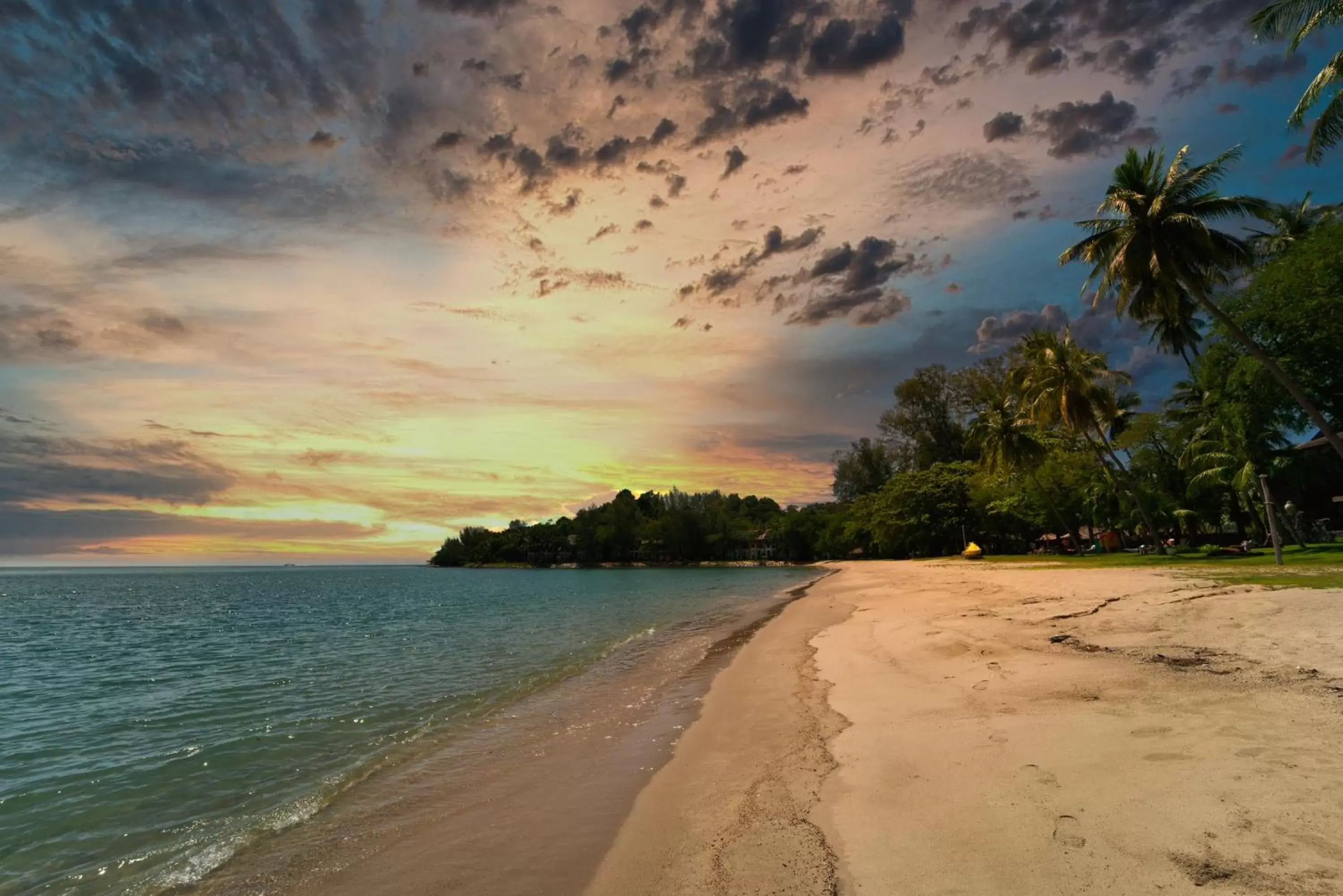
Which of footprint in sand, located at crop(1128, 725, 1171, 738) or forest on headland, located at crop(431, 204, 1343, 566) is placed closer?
footprint in sand, located at crop(1128, 725, 1171, 738)

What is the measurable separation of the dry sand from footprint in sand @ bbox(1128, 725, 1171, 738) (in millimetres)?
25

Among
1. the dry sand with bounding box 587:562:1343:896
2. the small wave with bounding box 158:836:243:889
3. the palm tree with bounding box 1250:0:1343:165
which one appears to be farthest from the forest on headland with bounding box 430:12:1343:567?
the small wave with bounding box 158:836:243:889

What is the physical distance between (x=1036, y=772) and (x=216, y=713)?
14.8 metres

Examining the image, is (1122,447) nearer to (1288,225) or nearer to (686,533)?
(1288,225)

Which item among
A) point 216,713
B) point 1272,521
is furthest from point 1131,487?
point 216,713

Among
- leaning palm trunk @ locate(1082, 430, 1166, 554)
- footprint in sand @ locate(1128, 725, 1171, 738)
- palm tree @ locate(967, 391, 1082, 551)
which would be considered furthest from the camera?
palm tree @ locate(967, 391, 1082, 551)

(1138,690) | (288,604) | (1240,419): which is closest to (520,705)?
(1138,690)

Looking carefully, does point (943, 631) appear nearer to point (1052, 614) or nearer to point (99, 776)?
point (1052, 614)

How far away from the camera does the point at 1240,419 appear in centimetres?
3170

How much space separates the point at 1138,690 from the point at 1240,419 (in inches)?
1276

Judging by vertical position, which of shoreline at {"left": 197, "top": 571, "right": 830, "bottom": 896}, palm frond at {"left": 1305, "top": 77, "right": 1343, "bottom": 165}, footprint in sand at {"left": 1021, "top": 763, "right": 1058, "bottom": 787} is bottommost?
shoreline at {"left": 197, "top": 571, "right": 830, "bottom": 896}

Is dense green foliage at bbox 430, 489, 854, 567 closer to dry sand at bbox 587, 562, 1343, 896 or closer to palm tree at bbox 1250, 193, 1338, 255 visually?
palm tree at bbox 1250, 193, 1338, 255

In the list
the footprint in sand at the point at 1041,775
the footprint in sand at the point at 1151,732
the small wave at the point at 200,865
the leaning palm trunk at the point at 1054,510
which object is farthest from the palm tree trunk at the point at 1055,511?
the small wave at the point at 200,865

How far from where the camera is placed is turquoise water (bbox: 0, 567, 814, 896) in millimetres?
7371
